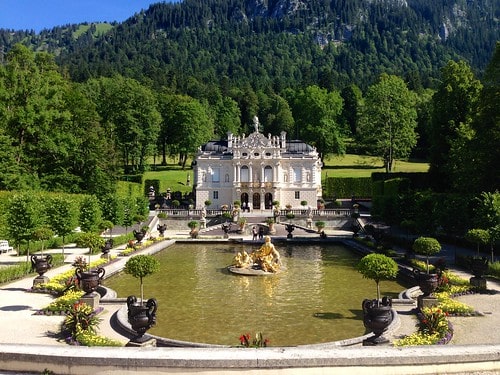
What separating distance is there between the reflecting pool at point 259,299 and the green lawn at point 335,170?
136 ft

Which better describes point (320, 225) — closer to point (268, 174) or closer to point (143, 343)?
point (268, 174)

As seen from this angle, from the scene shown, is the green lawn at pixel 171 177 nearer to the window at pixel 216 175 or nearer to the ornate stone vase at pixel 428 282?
the window at pixel 216 175

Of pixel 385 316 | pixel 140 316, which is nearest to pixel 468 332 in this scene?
pixel 385 316

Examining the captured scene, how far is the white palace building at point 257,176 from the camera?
204 feet

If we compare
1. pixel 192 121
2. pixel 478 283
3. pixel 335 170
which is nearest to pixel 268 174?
pixel 335 170

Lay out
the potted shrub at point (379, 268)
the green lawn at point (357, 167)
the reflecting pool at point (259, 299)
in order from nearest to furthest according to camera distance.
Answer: the reflecting pool at point (259, 299) < the potted shrub at point (379, 268) < the green lawn at point (357, 167)

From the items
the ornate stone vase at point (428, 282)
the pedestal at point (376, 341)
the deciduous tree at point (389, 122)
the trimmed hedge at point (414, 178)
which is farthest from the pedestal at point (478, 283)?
the deciduous tree at point (389, 122)

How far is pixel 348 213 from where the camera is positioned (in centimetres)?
5394

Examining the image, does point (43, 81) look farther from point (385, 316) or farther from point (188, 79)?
point (188, 79)

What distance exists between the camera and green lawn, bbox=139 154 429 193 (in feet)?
237

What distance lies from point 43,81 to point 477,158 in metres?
38.7

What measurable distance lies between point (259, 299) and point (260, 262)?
20.3ft

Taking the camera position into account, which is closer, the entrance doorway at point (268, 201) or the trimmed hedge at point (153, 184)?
the entrance doorway at point (268, 201)

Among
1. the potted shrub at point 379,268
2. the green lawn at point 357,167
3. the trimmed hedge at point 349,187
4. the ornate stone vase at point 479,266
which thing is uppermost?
the green lawn at point 357,167
